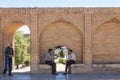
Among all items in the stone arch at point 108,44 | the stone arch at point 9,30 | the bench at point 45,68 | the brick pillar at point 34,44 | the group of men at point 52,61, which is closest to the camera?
the group of men at point 52,61

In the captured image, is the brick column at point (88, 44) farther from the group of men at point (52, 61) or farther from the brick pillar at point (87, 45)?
the group of men at point (52, 61)

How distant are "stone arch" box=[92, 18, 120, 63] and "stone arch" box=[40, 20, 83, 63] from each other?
117cm

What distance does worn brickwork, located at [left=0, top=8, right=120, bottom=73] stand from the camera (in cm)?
1808

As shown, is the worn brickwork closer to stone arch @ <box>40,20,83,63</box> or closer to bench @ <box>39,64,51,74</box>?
stone arch @ <box>40,20,83,63</box>

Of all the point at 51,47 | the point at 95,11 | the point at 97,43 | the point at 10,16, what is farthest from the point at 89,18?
the point at 10,16

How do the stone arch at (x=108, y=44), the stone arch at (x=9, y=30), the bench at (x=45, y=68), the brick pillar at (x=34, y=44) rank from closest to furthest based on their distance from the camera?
the bench at (x=45, y=68), the brick pillar at (x=34, y=44), the stone arch at (x=9, y=30), the stone arch at (x=108, y=44)

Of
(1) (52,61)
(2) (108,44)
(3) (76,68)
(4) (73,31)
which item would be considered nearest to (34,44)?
(1) (52,61)

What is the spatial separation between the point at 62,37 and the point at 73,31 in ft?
2.56

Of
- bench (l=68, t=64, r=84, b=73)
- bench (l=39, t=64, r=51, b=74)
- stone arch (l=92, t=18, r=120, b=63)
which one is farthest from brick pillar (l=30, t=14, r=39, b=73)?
stone arch (l=92, t=18, r=120, b=63)

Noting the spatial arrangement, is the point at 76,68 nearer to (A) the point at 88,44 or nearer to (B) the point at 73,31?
(A) the point at 88,44

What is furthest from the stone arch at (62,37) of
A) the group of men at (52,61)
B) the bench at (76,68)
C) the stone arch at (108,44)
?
the stone arch at (108,44)

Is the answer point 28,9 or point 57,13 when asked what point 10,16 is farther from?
point 57,13

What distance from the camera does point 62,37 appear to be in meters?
18.9

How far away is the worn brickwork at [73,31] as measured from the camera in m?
18.1
